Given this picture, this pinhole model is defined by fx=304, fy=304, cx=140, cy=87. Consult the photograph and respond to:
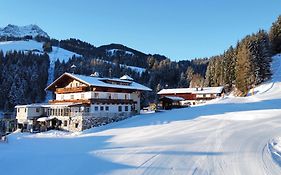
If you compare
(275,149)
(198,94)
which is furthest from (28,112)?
(198,94)

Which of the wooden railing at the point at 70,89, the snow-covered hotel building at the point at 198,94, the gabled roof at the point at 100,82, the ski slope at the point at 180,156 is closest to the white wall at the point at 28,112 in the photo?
the wooden railing at the point at 70,89

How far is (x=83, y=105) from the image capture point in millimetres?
46594

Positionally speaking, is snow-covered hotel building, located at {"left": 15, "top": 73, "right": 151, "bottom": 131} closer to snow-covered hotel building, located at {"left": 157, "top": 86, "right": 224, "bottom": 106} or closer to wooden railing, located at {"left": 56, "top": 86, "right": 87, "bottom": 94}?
wooden railing, located at {"left": 56, "top": 86, "right": 87, "bottom": 94}

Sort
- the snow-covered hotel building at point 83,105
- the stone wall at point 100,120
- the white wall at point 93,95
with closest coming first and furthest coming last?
1. the stone wall at point 100,120
2. the snow-covered hotel building at point 83,105
3. the white wall at point 93,95

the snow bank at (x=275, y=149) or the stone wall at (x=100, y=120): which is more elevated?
the stone wall at (x=100, y=120)

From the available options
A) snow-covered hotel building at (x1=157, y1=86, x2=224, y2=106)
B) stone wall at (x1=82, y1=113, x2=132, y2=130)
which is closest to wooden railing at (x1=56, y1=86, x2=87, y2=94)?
stone wall at (x1=82, y1=113, x2=132, y2=130)

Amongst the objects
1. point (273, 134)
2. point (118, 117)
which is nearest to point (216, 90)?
point (118, 117)

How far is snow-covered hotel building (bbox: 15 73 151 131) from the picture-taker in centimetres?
4656

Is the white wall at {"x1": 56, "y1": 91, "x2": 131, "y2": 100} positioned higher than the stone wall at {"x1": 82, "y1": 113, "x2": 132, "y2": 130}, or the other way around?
the white wall at {"x1": 56, "y1": 91, "x2": 131, "y2": 100}

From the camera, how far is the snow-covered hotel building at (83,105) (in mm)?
46562

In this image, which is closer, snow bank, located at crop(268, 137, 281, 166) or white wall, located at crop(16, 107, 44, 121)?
snow bank, located at crop(268, 137, 281, 166)

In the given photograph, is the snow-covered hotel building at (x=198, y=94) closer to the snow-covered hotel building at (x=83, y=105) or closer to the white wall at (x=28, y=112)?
the snow-covered hotel building at (x=83, y=105)

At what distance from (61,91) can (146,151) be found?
35.1 m

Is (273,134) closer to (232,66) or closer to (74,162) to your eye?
(74,162)
